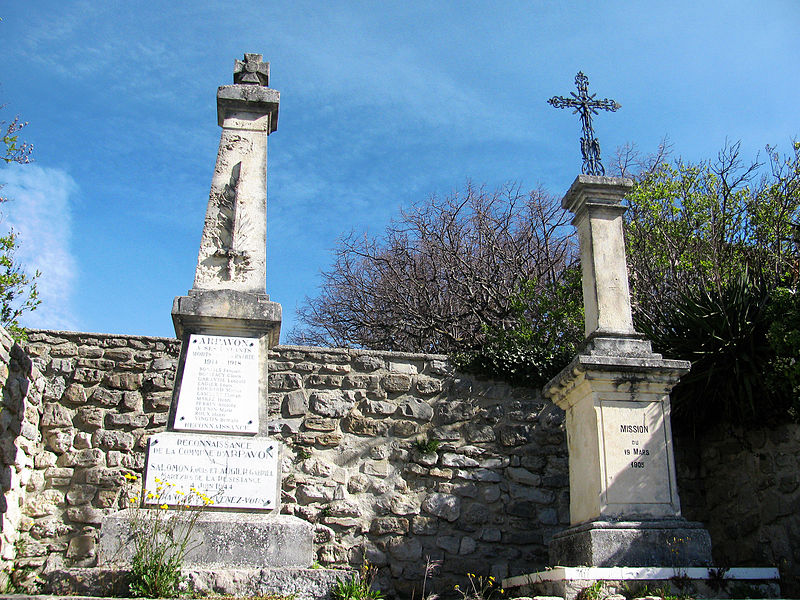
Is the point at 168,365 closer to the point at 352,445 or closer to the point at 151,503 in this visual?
the point at 352,445

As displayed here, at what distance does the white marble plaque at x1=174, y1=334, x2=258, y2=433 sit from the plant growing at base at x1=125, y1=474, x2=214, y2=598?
49cm

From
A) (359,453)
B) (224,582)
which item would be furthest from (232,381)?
(359,453)

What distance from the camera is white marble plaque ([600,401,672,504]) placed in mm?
5883

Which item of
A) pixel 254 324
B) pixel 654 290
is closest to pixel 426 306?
pixel 654 290

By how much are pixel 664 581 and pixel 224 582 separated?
10.2 ft

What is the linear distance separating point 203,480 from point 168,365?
3.72 metres

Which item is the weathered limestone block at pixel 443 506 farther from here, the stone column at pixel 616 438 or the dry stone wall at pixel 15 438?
the dry stone wall at pixel 15 438

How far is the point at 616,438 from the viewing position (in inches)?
237

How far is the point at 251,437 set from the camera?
4.73 meters

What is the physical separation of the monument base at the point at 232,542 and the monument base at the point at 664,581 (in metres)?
1.92

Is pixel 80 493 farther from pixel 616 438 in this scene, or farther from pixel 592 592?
pixel 616 438

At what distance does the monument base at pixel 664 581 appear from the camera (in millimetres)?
4977

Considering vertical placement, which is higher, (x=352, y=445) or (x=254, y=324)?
(x=254, y=324)

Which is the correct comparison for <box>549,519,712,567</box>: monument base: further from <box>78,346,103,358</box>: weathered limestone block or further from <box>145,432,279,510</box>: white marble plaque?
<box>78,346,103,358</box>: weathered limestone block
